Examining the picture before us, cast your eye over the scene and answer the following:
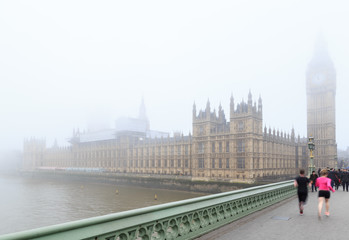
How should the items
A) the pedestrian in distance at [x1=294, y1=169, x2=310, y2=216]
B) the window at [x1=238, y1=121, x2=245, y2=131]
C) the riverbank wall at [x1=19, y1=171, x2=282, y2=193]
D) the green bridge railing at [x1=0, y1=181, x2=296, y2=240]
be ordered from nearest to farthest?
the green bridge railing at [x1=0, y1=181, x2=296, y2=240], the pedestrian in distance at [x1=294, y1=169, x2=310, y2=216], the riverbank wall at [x1=19, y1=171, x2=282, y2=193], the window at [x1=238, y1=121, x2=245, y2=131]

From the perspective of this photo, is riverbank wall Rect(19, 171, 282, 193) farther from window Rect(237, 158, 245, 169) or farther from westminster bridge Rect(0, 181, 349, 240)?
westminster bridge Rect(0, 181, 349, 240)

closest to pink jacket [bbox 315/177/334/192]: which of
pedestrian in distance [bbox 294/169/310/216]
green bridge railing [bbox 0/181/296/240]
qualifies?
pedestrian in distance [bbox 294/169/310/216]

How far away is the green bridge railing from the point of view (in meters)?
4.44

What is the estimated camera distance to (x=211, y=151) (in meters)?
64.2

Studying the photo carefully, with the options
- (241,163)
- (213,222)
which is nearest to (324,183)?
(213,222)

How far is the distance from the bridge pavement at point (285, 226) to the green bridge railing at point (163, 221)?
328mm

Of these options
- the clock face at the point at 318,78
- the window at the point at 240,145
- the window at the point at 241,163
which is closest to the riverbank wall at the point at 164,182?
the window at the point at 241,163

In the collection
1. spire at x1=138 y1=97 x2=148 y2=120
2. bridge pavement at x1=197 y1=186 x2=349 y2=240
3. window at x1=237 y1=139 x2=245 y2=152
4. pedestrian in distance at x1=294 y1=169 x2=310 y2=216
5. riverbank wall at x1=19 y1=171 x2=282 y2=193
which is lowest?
riverbank wall at x1=19 y1=171 x2=282 y2=193

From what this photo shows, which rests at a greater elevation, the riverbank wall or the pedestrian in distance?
the pedestrian in distance

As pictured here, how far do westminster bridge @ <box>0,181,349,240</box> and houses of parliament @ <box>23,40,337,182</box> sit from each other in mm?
46009

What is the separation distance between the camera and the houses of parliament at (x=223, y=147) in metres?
59.7

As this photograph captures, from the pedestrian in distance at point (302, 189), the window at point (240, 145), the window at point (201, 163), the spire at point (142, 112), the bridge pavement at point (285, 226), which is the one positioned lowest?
the window at point (201, 163)

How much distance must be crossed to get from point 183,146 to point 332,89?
62251 mm

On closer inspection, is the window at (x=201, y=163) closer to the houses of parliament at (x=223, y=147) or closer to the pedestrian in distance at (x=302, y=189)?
the houses of parliament at (x=223, y=147)
